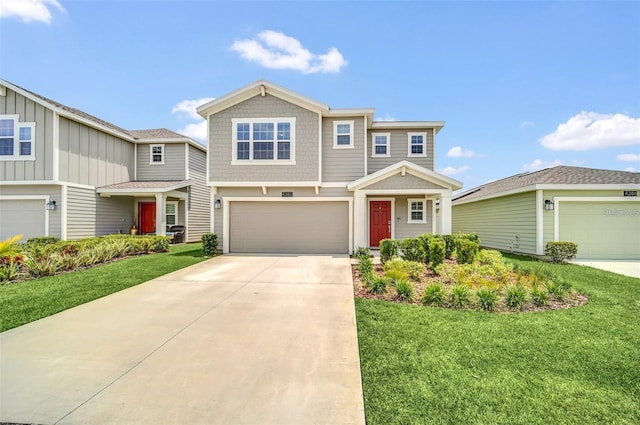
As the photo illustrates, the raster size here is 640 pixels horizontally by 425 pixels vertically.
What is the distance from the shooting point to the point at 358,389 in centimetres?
305

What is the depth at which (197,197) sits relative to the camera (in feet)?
60.9

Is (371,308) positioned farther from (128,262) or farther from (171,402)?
(128,262)

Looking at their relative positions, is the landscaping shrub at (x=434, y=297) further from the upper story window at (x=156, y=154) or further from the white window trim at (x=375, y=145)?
the upper story window at (x=156, y=154)

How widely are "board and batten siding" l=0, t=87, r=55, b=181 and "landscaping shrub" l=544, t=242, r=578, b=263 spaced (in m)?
20.2

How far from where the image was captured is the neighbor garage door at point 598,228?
11695 mm

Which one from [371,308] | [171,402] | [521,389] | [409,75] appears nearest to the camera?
[171,402]

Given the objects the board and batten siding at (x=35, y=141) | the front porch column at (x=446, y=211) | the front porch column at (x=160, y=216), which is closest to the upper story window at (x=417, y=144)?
the front porch column at (x=446, y=211)

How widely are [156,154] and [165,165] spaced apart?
0.93 meters

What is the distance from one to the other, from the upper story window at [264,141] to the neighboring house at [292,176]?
0.13 ft

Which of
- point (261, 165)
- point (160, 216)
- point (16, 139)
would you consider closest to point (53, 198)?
point (16, 139)

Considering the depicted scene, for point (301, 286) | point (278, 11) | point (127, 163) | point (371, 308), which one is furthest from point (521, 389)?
point (127, 163)

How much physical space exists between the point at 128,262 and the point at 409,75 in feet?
43.8

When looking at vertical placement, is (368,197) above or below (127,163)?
below

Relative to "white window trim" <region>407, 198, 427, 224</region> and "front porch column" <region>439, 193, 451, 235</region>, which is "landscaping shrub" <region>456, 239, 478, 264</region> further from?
"white window trim" <region>407, 198, 427, 224</region>
